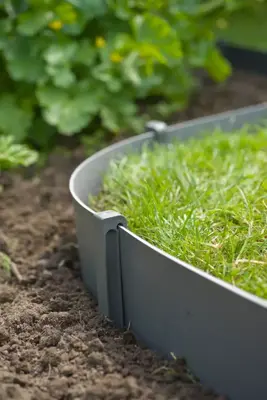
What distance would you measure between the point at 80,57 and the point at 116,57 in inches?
5.6

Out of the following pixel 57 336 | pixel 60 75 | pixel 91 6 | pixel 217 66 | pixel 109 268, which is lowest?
pixel 57 336

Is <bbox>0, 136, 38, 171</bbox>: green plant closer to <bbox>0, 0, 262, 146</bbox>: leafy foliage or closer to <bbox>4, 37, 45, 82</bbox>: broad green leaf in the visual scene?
<bbox>0, 0, 262, 146</bbox>: leafy foliage

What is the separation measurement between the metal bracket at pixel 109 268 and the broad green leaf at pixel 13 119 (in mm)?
1064

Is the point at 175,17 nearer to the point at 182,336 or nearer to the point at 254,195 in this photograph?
the point at 254,195

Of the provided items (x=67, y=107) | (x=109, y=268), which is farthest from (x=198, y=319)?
(x=67, y=107)

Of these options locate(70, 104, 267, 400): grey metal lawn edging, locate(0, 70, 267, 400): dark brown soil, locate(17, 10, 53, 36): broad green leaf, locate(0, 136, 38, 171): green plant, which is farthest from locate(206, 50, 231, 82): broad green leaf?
locate(70, 104, 267, 400): grey metal lawn edging

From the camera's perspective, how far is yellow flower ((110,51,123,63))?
2.52 meters

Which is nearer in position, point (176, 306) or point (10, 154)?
point (176, 306)

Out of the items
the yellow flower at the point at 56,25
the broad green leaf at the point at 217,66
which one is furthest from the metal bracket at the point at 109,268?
the broad green leaf at the point at 217,66

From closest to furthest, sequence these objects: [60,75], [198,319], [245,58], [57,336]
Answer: [198,319], [57,336], [60,75], [245,58]

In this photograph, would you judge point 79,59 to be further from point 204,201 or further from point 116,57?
point 204,201

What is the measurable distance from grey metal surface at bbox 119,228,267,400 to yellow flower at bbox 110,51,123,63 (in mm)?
1182

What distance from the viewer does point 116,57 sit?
8.30 ft

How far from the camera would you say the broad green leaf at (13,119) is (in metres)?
2.51
